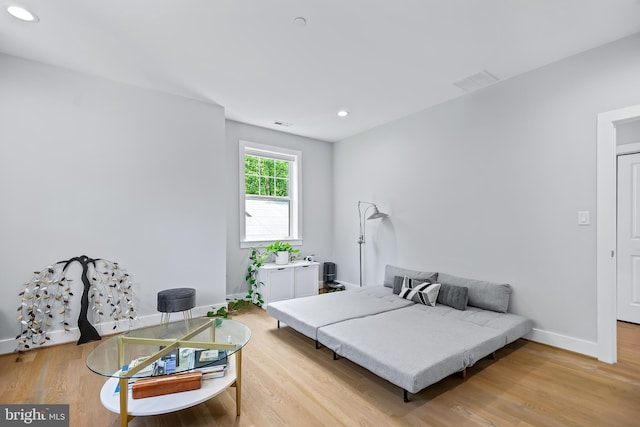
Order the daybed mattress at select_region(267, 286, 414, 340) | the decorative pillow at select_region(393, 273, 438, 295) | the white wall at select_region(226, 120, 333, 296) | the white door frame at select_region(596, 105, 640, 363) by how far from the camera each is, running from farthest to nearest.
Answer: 1. the white wall at select_region(226, 120, 333, 296)
2. the decorative pillow at select_region(393, 273, 438, 295)
3. the daybed mattress at select_region(267, 286, 414, 340)
4. the white door frame at select_region(596, 105, 640, 363)

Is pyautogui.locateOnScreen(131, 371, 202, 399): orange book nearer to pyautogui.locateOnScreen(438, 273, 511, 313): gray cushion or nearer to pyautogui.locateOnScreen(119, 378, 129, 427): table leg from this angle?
pyautogui.locateOnScreen(119, 378, 129, 427): table leg

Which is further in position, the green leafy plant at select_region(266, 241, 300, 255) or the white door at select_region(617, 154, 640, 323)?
the green leafy plant at select_region(266, 241, 300, 255)

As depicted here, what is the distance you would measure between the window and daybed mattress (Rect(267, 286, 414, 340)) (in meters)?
1.60

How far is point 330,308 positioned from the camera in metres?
3.25

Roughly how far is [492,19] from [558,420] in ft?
8.92

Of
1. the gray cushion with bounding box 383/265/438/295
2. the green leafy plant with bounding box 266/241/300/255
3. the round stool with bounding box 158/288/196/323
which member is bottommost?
the round stool with bounding box 158/288/196/323

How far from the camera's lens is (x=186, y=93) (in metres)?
3.57

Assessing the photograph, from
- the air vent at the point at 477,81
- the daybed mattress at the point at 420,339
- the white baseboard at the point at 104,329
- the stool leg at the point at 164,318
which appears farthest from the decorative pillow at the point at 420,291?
the stool leg at the point at 164,318

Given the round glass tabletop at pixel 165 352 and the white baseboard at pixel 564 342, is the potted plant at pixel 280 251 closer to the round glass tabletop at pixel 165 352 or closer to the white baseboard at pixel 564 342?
the round glass tabletop at pixel 165 352


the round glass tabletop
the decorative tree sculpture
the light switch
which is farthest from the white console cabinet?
the light switch

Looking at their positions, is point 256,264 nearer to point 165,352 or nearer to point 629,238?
point 165,352

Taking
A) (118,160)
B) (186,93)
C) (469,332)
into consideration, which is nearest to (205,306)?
(118,160)

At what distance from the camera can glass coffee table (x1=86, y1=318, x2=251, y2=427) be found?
1.64 metres


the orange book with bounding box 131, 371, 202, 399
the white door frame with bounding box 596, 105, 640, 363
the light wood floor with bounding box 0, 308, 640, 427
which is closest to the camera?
the orange book with bounding box 131, 371, 202, 399
